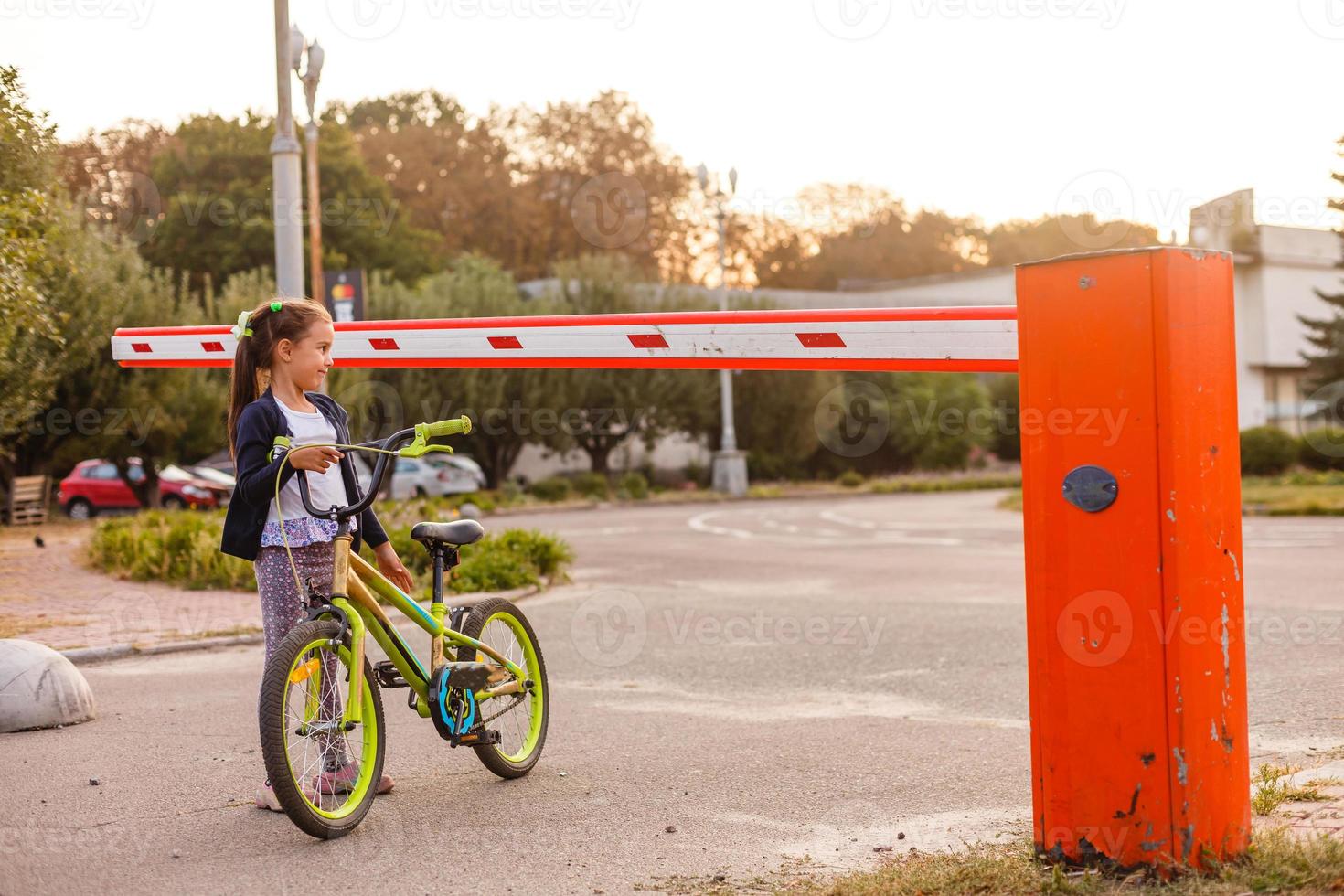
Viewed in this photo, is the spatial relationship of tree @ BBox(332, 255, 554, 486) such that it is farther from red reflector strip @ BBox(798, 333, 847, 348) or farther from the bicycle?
red reflector strip @ BBox(798, 333, 847, 348)

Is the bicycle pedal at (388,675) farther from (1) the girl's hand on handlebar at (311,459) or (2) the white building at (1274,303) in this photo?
(2) the white building at (1274,303)

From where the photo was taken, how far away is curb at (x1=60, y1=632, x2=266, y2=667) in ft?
30.1

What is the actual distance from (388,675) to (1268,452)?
35941mm

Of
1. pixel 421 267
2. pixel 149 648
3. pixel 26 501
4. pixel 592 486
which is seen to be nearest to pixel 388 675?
pixel 149 648

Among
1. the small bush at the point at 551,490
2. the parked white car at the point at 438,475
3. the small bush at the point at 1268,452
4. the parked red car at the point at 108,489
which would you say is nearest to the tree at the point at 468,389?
the parked white car at the point at 438,475

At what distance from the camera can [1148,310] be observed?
3652 millimetres

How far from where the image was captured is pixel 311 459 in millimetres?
4598

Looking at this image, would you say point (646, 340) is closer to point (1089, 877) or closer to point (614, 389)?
point (1089, 877)

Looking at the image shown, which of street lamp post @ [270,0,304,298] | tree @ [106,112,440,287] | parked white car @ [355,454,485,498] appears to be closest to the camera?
street lamp post @ [270,0,304,298]

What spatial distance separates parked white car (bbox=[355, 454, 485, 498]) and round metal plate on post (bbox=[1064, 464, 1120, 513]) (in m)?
30.0

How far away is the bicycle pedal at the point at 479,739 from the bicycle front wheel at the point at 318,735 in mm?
321

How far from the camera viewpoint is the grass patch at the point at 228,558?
13.3m

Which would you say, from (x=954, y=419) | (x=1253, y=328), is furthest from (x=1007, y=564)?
(x=1253, y=328)

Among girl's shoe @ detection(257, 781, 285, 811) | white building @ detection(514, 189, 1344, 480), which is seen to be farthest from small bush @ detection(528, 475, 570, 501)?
girl's shoe @ detection(257, 781, 285, 811)
